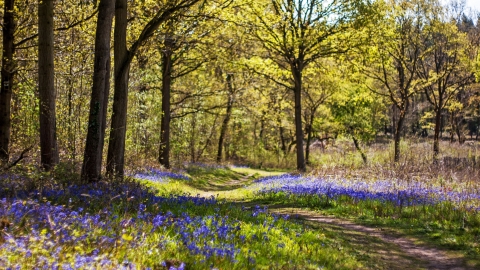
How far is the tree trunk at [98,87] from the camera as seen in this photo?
9156 mm

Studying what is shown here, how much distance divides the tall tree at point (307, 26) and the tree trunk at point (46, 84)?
10635 millimetres

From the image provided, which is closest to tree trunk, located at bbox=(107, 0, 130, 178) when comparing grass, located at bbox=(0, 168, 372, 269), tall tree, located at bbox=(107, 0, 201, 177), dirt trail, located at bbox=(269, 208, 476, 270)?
tall tree, located at bbox=(107, 0, 201, 177)

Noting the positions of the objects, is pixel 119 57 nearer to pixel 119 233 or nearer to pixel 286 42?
pixel 119 233

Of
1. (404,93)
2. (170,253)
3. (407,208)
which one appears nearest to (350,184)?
(407,208)

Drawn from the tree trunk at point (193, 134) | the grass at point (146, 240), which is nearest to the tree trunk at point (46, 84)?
the grass at point (146, 240)

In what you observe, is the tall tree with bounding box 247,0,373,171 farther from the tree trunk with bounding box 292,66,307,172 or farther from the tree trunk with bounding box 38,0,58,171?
the tree trunk with bounding box 38,0,58,171

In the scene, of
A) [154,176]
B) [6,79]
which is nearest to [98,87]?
[6,79]

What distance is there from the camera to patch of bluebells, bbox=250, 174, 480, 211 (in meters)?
10.6

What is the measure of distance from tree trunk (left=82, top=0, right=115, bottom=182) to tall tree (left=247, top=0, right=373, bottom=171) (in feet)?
33.0

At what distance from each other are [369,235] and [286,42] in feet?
41.8

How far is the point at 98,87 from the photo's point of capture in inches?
364

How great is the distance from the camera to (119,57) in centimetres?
1128

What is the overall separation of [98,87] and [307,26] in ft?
40.3

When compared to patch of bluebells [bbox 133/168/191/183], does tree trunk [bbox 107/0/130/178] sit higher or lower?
higher
